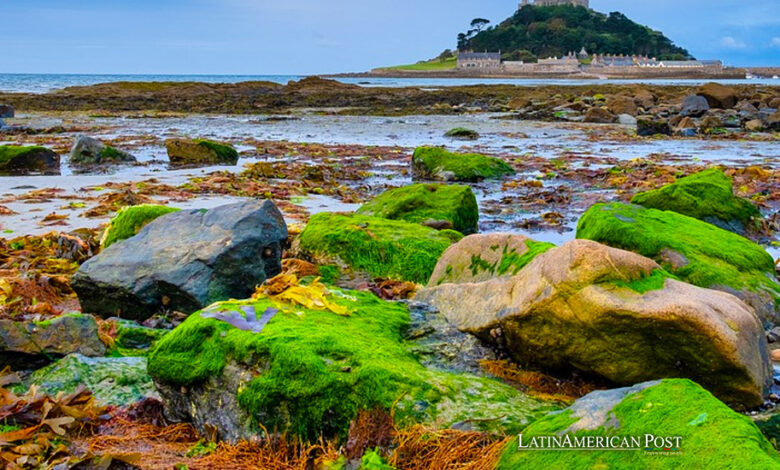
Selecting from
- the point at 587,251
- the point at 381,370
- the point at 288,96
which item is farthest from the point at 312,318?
the point at 288,96

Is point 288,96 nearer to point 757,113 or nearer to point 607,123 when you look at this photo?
point 607,123

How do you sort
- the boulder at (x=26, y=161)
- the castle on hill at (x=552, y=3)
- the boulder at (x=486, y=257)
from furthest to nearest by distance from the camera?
the castle on hill at (x=552, y=3) < the boulder at (x=26, y=161) < the boulder at (x=486, y=257)

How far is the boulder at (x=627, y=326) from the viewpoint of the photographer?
338 centimetres

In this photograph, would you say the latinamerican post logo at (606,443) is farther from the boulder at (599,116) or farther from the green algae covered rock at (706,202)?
the boulder at (599,116)

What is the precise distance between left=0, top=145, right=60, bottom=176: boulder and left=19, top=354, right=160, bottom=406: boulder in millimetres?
10191

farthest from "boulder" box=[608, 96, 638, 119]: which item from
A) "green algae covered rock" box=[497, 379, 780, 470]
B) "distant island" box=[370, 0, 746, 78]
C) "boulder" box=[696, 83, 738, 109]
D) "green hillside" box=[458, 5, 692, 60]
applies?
"green hillside" box=[458, 5, 692, 60]

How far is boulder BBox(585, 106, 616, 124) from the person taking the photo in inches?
1110

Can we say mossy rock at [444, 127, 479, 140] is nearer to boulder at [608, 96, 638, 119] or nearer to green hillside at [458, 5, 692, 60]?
boulder at [608, 96, 638, 119]

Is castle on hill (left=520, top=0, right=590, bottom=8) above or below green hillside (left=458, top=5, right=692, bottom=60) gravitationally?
above

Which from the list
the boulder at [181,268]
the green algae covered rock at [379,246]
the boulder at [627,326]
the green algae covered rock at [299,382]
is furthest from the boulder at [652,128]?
the green algae covered rock at [299,382]

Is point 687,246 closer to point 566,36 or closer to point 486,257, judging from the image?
point 486,257

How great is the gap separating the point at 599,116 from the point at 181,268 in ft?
86.7

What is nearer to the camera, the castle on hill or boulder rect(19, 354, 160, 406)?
boulder rect(19, 354, 160, 406)

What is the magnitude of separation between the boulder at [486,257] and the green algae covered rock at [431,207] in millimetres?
2301
